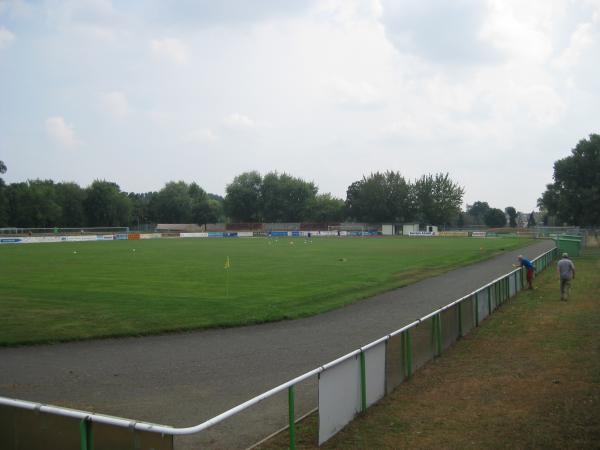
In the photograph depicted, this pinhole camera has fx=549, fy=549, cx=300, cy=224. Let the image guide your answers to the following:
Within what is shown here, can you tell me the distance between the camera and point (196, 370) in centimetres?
1195

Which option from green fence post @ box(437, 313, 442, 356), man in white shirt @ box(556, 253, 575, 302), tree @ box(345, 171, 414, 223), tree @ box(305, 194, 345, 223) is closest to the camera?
green fence post @ box(437, 313, 442, 356)

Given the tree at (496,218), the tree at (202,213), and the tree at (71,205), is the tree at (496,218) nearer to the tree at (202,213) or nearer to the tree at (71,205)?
the tree at (202,213)

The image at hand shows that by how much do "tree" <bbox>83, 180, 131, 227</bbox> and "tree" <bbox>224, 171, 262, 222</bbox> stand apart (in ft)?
99.0

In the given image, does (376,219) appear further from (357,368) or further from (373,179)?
(357,368)

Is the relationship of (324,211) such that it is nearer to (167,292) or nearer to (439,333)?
(167,292)

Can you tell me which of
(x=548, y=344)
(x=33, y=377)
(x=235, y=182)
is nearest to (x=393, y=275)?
(x=548, y=344)

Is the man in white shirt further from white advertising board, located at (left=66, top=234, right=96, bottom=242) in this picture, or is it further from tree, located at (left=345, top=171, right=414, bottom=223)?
tree, located at (left=345, top=171, right=414, bottom=223)

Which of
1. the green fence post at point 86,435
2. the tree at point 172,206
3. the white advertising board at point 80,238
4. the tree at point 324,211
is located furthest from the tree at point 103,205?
the green fence post at point 86,435

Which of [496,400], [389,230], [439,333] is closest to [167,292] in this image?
[439,333]

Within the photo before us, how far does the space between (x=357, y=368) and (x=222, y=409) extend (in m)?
2.47

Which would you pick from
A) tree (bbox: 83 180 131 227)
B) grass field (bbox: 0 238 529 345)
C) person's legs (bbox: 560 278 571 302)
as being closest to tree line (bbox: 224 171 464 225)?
tree (bbox: 83 180 131 227)

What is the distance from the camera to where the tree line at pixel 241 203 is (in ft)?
383

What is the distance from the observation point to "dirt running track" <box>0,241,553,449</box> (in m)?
8.77

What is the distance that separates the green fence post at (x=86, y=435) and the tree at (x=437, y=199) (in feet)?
443
